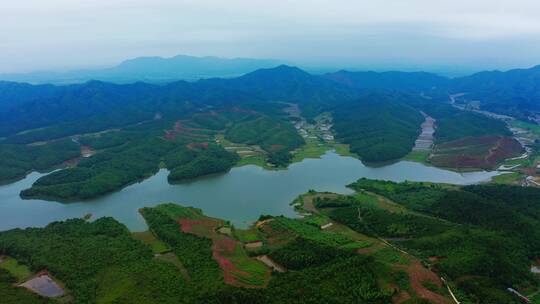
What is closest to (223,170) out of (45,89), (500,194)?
(500,194)

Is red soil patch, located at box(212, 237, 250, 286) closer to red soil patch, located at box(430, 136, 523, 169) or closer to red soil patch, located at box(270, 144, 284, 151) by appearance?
red soil patch, located at box(270, 144, 284, 151)

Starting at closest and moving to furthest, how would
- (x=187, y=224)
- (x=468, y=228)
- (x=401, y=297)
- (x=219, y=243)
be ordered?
(x=401, y=297)
(x=219, y=243)
(x=468, y=228)
(x=187, y=224)

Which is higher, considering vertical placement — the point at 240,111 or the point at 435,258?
the point at 240,111

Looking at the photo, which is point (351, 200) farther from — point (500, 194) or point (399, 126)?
point (399, 126)

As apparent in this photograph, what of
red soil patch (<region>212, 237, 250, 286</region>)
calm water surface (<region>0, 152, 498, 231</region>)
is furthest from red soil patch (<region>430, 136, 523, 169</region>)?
red soil patch (<region>212, 237, 250, 286</region>)

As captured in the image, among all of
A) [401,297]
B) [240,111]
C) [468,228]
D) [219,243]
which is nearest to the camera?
[401,297]

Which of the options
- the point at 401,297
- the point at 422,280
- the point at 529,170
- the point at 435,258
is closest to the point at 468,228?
the point at 435,258

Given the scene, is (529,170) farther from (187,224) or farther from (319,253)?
(187,224)

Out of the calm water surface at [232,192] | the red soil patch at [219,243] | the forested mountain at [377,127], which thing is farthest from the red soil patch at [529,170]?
the red soil patch at [219,243]
